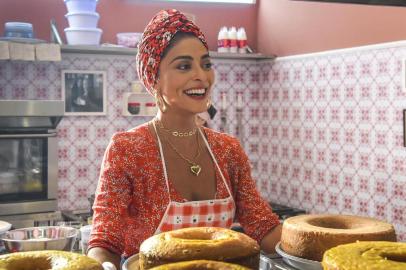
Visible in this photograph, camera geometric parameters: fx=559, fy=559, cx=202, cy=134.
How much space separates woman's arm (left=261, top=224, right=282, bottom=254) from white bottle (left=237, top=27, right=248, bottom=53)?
130 inches

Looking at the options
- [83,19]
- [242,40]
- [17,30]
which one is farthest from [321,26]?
[17,30]

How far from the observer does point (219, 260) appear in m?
0.88

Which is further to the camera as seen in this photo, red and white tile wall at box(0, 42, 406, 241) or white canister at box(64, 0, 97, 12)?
white canister at box(64, 0, 97, 12)

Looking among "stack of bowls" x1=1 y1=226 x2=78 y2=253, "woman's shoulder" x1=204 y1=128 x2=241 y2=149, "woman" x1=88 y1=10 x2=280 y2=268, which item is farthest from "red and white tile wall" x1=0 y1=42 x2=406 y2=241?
"stack of bowls" x1=1 y1=226 x2=78 y2=253

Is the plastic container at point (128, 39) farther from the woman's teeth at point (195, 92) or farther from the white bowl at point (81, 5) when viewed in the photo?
the woman's teeth at point (195, 92)

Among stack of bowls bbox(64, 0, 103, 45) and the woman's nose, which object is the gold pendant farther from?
stack of bowls bbox(64, 0, 103, 45)

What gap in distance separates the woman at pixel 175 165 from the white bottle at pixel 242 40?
3.10 meters

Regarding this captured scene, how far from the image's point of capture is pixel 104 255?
133 centimetres

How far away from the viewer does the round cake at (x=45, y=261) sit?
820 mm

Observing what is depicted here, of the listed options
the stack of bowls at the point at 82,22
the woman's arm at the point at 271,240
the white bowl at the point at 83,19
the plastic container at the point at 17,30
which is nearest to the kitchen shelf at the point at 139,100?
Answer: the stack of bowls at the point at 82,22

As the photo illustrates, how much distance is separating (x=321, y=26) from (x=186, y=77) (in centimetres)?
289

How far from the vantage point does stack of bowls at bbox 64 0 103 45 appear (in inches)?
158

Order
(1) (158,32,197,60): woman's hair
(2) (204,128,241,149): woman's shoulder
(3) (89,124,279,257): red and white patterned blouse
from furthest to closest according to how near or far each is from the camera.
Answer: (2) (204,128,241,149): woman's shoulder < (1) (158,32,197,60): woman's hair < (3) (89,124,279,257): red and white patterned blouse

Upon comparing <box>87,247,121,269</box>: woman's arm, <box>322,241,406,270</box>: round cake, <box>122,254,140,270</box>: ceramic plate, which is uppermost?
<box>322,241,406,270</box>: round cake
